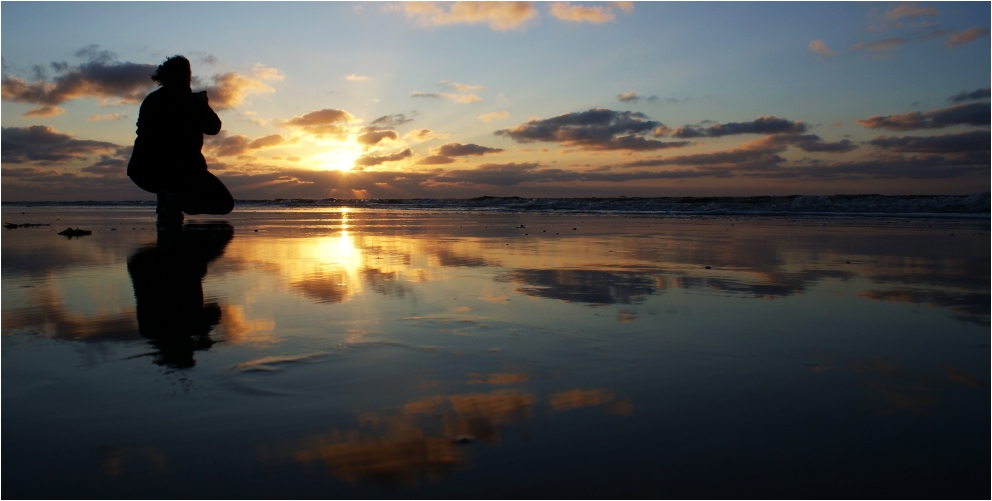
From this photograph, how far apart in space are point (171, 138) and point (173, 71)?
1.82 m

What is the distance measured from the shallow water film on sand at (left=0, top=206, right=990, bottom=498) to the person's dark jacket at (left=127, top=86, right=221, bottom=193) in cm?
1202

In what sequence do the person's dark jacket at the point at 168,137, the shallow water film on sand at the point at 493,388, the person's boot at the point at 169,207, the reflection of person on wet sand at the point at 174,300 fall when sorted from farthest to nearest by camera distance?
1. the person's boot at the point at 169,207
2. the person's dark jacket at the point at 168,137
3. the reflection of person on wet sand at the point at 174,300
4. the shallow water film on sand at the point at 493,388

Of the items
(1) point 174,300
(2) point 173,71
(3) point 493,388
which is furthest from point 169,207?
(3) point 493,388

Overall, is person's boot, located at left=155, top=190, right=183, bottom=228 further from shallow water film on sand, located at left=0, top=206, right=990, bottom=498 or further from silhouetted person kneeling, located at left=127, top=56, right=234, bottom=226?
shallow water film on sand, located at left=0, top=206, right=990, bottom=498

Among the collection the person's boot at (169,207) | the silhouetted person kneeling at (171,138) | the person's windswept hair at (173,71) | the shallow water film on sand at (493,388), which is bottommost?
the shallow water film on sand at (493,388)

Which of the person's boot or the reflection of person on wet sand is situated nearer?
the reflection of person on wet sand

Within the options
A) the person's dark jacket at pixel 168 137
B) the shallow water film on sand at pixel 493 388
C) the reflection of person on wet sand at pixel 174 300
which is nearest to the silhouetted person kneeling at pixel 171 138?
the person's dark jacket at pixel 168 137

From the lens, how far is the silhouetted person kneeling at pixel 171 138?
57.3 feet

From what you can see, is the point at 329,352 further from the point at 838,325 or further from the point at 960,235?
the point at 960,235

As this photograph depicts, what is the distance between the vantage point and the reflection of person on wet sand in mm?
3897

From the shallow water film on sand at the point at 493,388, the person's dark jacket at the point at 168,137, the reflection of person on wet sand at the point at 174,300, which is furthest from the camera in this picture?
the person's dark jacket at the point at 168,137

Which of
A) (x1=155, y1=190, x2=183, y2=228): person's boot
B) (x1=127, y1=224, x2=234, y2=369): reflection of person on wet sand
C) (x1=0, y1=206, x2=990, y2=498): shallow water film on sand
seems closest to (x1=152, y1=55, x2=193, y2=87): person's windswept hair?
(x1=155, y1=190, x2=183, y2=228): person's boot

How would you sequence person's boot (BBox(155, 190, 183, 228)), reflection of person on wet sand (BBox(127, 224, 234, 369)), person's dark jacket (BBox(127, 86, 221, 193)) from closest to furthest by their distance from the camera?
reflection of person on wet sand (BBox(127, 224, 234, 369)) < person's dark jacket (BBox(127, 86, 221, 193)) < person's boot (BBox(155, 190, 183, 228))

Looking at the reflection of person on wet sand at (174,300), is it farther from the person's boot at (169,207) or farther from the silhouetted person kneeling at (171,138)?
the person's boot at (169,207)
